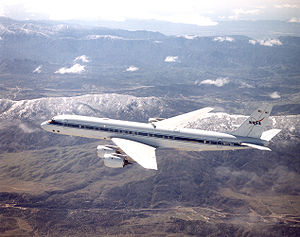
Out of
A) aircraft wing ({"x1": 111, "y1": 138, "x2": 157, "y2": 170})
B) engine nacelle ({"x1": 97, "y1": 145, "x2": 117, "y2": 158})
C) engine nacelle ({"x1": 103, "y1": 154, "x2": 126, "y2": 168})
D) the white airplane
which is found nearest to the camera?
aircraft wing ({"x1": 111, "y1": 138, "x2": 157, "y2": 170})

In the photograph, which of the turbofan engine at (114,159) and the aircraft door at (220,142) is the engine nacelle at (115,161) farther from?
the aircraft door at (220,142)

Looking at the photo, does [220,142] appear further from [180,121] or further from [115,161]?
[115,161]

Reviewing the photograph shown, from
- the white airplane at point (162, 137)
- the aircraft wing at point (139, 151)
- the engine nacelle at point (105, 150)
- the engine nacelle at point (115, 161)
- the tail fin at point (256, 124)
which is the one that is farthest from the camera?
the engine nacelle at point (105, 150)

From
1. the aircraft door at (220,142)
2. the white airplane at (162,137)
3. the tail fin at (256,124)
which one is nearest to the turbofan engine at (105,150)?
the white airplane at (162,137)

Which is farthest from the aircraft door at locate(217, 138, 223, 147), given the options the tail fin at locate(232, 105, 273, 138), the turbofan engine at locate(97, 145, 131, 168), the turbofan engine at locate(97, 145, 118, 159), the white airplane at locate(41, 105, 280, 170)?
the turbofan engine at locate(97, 145, 118, 159)

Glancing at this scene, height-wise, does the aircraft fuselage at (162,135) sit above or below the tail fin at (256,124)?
below

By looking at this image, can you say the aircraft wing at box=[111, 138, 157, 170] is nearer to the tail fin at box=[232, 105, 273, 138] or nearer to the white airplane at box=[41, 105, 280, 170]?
the white airplane at box=[41, 105, 280, 170]
